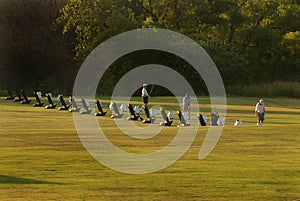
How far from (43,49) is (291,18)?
25.4 metres

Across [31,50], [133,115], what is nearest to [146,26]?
[31,50]

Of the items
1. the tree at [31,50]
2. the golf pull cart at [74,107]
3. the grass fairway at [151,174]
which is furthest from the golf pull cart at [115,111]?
the tree at [31,50]

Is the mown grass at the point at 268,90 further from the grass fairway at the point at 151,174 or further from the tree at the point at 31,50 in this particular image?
the grass fairway at the point at 151,174

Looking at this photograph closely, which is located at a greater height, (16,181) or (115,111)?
(16,181)

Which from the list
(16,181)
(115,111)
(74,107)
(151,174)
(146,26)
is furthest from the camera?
(146,26)

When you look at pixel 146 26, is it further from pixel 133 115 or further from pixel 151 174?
pixel 151 174

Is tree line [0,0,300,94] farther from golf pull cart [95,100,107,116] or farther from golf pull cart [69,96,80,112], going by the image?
→ golf pull cart [95,100,107,116]

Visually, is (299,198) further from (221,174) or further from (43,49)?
(43,49)

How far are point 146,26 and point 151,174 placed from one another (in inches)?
2433

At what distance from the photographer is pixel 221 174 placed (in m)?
19.8

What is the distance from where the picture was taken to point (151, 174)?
19.8 meters

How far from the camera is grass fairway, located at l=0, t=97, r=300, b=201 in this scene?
16.8 metres

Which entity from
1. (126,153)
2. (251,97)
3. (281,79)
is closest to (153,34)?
(251,97)

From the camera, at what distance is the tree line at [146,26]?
270 feet
